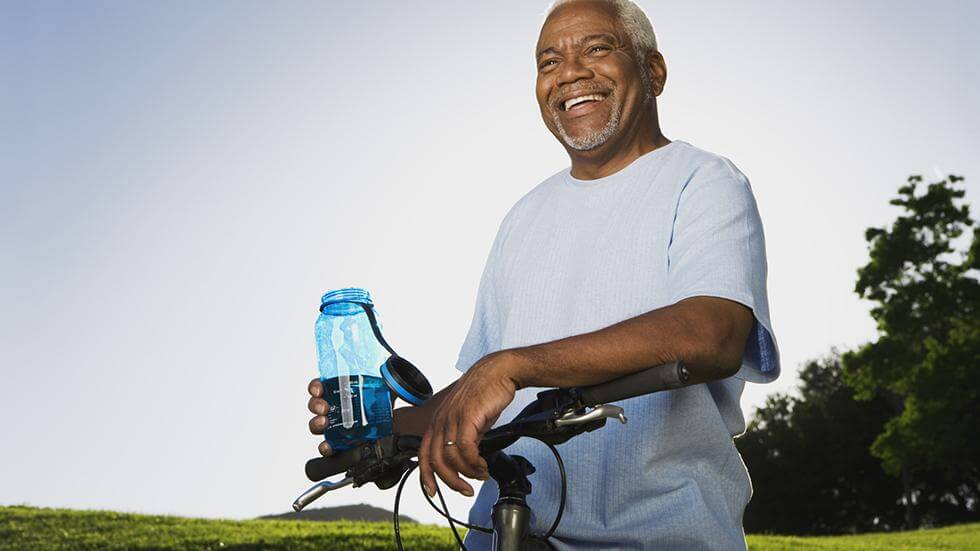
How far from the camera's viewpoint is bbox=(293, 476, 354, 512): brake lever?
2.01m

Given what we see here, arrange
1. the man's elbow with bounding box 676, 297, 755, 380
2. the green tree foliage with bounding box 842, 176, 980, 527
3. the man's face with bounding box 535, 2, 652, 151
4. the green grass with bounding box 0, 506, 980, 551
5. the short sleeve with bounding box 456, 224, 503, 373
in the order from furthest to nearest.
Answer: the green tree foliage with bounding box 842, 176, 980, 527 < the green grass with bounding box 0, 506, 980, 551 < the short sleeve with bounding box 456, 224, 503, 373 < the man's face with bounding box 535, 2, 652, 151 < the man's elbow with bounding box 676, 297, 755, 380

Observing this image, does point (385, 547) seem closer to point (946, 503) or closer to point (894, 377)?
point (894, 377)

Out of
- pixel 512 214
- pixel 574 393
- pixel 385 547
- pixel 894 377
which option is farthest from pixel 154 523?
pixel 894 377

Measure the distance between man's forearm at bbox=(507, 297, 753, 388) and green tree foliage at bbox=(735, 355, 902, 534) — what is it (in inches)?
1442

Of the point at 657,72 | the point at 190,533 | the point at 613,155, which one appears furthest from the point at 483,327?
the point at 190,533

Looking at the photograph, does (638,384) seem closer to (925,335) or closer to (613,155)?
(613,155)

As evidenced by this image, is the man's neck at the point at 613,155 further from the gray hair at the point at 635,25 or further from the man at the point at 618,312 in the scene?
the gray hair at the point at 635,25

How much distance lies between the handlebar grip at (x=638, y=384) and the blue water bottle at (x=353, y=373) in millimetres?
512

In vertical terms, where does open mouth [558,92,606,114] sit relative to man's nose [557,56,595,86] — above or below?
below

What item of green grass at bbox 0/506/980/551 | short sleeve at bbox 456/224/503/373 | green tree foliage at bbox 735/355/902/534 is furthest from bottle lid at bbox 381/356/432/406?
green tree foliage at bbox 735/355/902/534

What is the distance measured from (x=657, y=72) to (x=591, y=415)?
1491 mm

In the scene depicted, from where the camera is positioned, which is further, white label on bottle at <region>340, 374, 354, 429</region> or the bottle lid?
white label on bottle at <region>340, 374, 354, 429</region>

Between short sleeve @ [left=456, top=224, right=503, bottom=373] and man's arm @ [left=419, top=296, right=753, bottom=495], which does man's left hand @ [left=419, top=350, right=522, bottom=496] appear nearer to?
man's arm @ [left=419, top=296, right=753, bottom=495]

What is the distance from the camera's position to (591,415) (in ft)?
5.58
